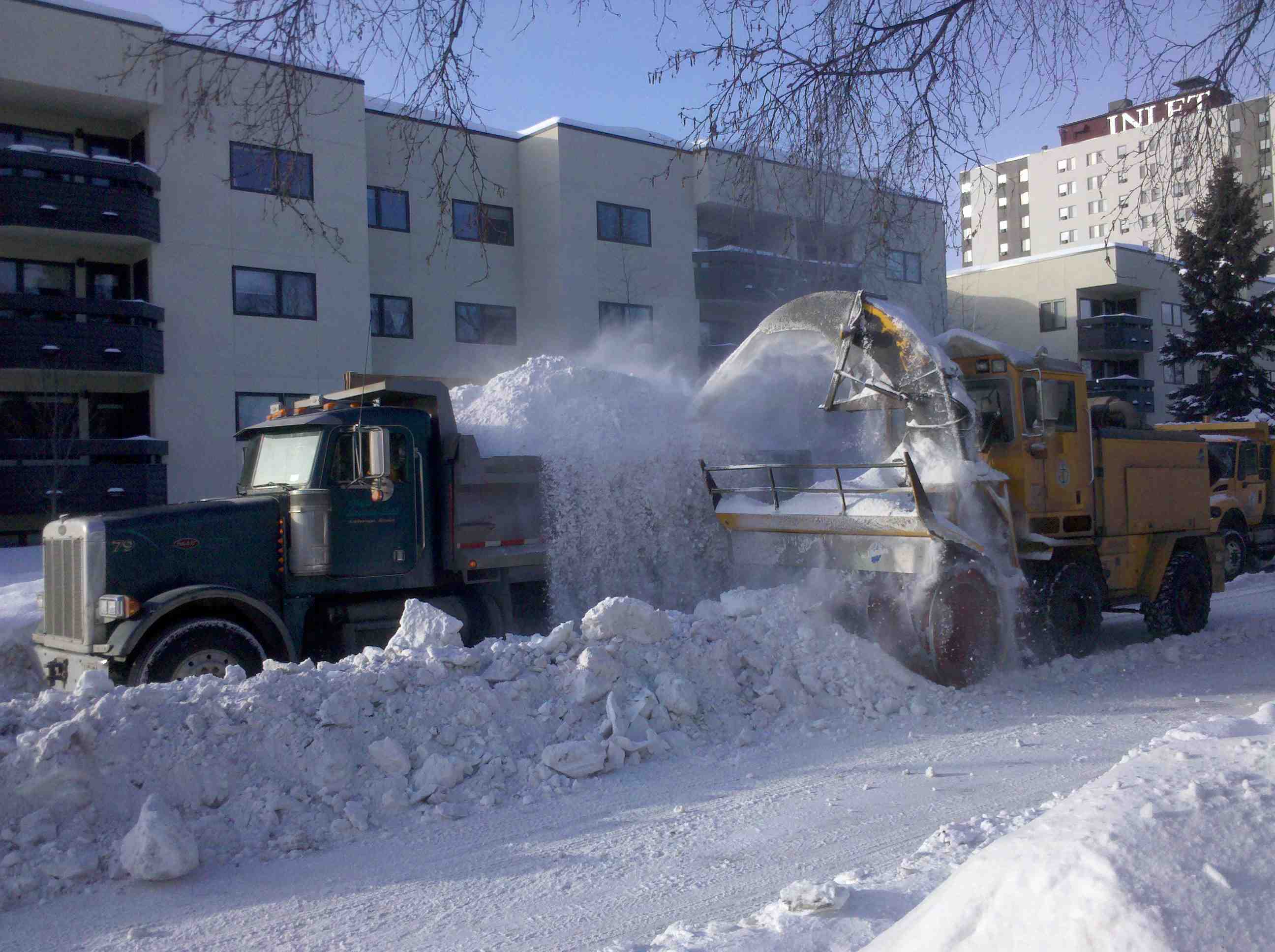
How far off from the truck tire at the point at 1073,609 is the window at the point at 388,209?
66.7 feet

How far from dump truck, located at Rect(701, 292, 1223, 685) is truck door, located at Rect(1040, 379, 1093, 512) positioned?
2 cm

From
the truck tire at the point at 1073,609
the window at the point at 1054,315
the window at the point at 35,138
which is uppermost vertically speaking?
the window at the point at 35,138

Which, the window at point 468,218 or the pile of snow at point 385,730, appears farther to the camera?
the window at point 468,218

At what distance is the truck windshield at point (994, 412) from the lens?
10016 mm

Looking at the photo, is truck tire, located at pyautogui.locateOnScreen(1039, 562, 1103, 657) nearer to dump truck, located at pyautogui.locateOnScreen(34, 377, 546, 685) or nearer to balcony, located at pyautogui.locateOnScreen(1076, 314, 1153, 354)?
dump truck, located at pyautogui.locateOnScreen(34, 377, 546, 685)

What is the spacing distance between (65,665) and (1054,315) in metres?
42.9

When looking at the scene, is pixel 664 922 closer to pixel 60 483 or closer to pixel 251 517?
pixel 251 517

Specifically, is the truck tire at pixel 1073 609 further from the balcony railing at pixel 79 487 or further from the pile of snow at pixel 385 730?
the balcony railing at pixel 79 487

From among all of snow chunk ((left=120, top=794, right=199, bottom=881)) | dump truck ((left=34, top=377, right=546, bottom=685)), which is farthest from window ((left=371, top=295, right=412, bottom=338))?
snow chunk ((left=120, top=794, right=199, bottom=881))

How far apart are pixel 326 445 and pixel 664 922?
5508 millimetres

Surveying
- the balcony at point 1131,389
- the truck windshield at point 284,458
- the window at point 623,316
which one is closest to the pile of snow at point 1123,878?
the truck windshield at point 284,458

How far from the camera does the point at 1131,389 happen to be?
43406 millimetres

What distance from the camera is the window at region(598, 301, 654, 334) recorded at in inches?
1142

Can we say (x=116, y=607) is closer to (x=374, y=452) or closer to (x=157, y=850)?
(x=374, y=452)
